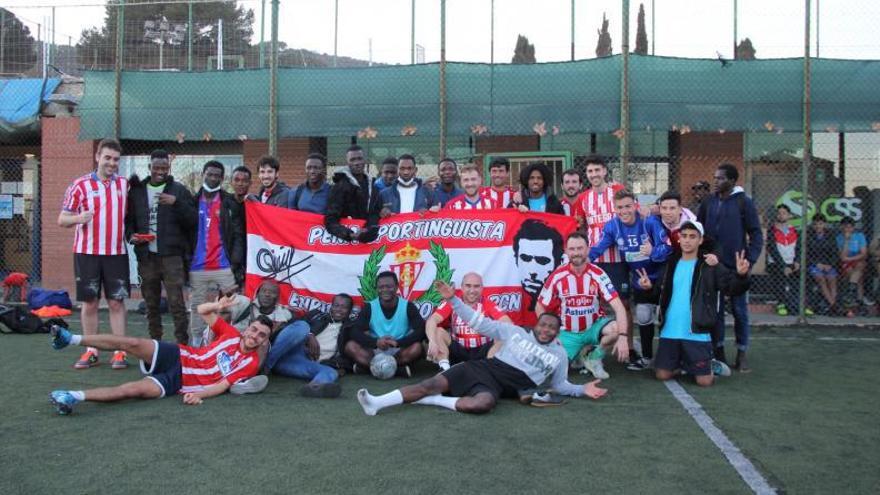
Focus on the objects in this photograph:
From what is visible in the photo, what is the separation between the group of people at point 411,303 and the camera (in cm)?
576

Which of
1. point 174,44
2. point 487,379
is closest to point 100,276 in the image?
point 487,379

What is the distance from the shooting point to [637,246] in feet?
22.9

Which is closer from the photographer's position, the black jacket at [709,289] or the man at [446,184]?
the black jacket at [709,289]

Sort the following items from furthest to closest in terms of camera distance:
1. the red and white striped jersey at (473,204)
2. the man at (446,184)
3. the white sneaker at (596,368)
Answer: the man at (446,184) → the red and white striped jersey at (473,204) → the white sneaker at (596,368)

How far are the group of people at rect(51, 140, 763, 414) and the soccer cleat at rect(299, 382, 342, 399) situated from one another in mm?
14

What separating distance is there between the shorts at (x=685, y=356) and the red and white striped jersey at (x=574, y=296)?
26.3 inches

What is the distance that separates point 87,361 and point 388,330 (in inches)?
111

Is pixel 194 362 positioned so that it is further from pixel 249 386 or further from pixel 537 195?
pixel 537 195

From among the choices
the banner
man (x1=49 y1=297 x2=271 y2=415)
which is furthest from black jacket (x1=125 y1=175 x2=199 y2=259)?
man (x1=49 y1=297 x2=271 y2=415)

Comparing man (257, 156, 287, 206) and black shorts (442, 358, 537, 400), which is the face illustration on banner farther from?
man (257, 156, 287, 206)

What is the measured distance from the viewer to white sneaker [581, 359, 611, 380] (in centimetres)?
659

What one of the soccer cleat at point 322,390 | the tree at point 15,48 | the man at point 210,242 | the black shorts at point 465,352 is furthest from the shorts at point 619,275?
the tree at point 15,48

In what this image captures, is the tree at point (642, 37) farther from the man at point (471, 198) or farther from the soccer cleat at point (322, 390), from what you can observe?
the soccer cleat at point (322, 390)

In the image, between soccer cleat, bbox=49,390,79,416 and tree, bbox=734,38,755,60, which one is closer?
soccer cleat, bbox=49,390,79,416
